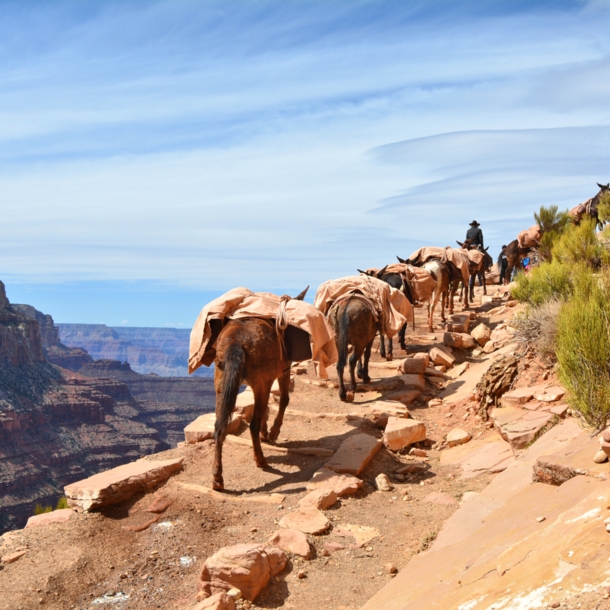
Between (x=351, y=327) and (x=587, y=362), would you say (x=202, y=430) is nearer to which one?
(x=351, y=327)

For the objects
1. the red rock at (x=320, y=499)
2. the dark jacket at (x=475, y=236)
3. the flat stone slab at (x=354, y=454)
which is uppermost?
the dark jacket at (x=475, y=236)

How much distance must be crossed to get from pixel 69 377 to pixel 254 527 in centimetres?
10283

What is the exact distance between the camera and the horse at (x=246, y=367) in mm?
7281

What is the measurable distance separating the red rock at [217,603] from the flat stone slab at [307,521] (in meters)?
1.50

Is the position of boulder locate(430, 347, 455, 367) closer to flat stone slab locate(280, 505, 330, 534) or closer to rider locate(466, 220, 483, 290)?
flat stone slab locate(280, 505, 330, 534)

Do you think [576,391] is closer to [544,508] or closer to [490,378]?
[544,508]

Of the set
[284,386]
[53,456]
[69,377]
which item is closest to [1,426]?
[53,456]

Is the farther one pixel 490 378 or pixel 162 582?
pixel 490 378

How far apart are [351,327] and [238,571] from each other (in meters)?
6.79

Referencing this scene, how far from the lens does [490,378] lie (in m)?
10.0

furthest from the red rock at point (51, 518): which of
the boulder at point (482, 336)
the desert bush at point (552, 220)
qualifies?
Answer: the desert bush at point (552, 220)

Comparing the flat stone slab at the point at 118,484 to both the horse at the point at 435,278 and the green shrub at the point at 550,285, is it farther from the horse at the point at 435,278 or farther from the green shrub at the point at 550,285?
the horse at the point at 435,278

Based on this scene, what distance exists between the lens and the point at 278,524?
6.44 meters

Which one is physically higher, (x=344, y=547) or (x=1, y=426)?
(x=344, y=547)
